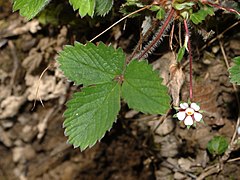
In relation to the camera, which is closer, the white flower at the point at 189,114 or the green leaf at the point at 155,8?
the white flower at the point at 189,114

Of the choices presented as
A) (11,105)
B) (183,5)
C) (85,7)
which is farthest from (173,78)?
(11,105)

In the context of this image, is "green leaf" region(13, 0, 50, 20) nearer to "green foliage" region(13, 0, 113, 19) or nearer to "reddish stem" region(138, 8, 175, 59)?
"green foliage" region(13, 0, 113, 19)

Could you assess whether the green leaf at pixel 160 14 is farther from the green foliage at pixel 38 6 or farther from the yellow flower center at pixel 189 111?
the yellow flower center at pixel 189 111

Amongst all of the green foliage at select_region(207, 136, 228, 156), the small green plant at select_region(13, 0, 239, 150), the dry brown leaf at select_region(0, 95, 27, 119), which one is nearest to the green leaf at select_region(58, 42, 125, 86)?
the small green plant at select_region(13, 0, 239, 150)

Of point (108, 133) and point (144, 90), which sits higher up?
point (144, 90)

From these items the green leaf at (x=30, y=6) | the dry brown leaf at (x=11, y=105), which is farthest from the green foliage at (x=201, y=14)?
the dry brown leaf at (x=11, y=105)

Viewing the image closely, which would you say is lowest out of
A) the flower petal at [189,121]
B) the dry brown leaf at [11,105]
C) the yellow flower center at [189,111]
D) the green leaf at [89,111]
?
the dry brown leaf at [11,105]

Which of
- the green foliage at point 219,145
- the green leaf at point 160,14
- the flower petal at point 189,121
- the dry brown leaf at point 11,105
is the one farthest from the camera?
the dry brown leaf at point 11,105

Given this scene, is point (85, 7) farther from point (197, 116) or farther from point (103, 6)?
point (197, 116)
